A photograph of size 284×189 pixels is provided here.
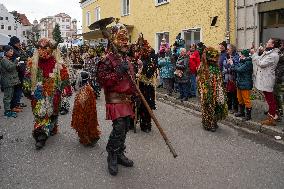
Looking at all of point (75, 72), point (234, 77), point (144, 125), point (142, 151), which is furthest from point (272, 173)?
point (75, 72)

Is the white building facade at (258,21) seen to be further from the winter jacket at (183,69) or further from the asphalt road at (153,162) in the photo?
the asphalt road at (153,162)

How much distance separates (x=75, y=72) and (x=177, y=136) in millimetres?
8405

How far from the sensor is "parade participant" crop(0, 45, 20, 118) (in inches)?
379

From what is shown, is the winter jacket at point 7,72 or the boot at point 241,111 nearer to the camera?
the boot at point 241,111

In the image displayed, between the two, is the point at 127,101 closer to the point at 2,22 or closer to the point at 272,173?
the point at 272,173

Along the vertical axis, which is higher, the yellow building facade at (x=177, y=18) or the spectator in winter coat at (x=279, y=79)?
the yellow building facade at (x=177, y=18)

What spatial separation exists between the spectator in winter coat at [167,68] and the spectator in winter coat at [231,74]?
333cm

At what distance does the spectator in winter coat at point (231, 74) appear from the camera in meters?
8.78

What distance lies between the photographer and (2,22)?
84.2 m

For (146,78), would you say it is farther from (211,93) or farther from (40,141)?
(40,141)

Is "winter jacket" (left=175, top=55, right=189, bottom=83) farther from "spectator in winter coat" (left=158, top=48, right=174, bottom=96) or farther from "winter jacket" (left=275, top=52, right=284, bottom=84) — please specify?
"winter jacket" (left=275, top=52, right=284, bottom=84)

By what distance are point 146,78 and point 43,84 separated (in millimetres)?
2089

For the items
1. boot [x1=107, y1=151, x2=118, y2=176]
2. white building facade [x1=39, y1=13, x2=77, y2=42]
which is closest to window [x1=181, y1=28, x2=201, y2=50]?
boot [x1=107, y1=151, x2=118, y2=176]

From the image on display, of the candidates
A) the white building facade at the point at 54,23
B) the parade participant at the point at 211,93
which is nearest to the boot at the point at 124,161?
the parade participant at the point at 211,93
